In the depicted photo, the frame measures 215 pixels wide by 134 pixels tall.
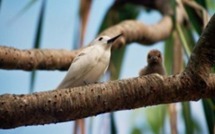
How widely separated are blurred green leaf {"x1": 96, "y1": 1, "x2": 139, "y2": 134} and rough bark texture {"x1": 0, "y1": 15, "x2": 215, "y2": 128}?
96 centimetres

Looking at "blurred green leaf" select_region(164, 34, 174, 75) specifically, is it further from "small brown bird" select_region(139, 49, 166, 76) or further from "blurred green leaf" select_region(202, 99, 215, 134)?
"blurred green leaf" select_region(202, 99, 215, 134)

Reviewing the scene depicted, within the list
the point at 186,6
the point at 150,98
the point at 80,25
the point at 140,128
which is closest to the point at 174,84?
the point at 150,98

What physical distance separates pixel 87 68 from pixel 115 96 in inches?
15.5

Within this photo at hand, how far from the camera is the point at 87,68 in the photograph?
4.71 feet

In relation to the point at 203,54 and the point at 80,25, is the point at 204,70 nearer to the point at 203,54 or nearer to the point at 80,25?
the point at 203,54

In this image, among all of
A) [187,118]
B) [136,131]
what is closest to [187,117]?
[187,118]

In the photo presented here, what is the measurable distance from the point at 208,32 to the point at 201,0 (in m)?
0.58

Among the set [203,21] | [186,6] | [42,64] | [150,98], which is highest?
[186,6]

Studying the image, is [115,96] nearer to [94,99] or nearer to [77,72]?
[94,99]

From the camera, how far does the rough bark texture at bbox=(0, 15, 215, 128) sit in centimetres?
98

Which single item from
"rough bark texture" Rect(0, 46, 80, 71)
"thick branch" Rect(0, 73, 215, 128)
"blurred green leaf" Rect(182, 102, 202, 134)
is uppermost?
"rough bark texture" Rect(0, 46, 80, 71)

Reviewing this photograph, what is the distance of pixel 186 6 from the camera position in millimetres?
1854

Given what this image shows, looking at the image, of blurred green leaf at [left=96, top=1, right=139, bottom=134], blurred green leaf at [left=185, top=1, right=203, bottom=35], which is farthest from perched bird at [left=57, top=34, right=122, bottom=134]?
blurred green leaf at [left=96, top=1, right=139, bottom=134]

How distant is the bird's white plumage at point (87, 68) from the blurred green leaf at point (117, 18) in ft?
1.79
